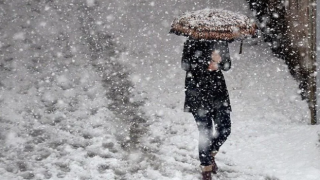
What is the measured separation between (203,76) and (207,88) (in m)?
0.16

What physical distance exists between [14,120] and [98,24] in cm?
582

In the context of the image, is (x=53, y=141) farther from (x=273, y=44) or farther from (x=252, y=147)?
(x=273, y=44)

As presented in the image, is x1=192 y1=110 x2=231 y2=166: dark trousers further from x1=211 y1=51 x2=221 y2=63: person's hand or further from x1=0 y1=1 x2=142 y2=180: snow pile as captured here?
x1=0 y1=1 x2=142 y2=180: snow pile

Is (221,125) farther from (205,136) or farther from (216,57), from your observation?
(216,57)

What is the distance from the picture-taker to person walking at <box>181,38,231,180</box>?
490cm

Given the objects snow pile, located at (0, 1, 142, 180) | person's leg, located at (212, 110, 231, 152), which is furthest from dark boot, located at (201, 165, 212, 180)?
snow pile, located at (0, 1, 142, 180)

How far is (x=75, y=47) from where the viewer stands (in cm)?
1095

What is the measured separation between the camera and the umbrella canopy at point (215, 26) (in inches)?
187

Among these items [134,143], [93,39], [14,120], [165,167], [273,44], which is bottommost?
[165,167]

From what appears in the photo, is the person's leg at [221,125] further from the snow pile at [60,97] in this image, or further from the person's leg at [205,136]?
the snow pile at [60,97]

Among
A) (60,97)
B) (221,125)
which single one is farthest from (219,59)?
(60,97)

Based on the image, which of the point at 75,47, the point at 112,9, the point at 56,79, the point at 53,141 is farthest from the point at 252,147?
the point at 112,9

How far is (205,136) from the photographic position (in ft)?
16.6

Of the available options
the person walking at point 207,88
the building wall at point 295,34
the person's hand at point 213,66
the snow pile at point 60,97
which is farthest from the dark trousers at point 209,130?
the building wall at point 295,34
